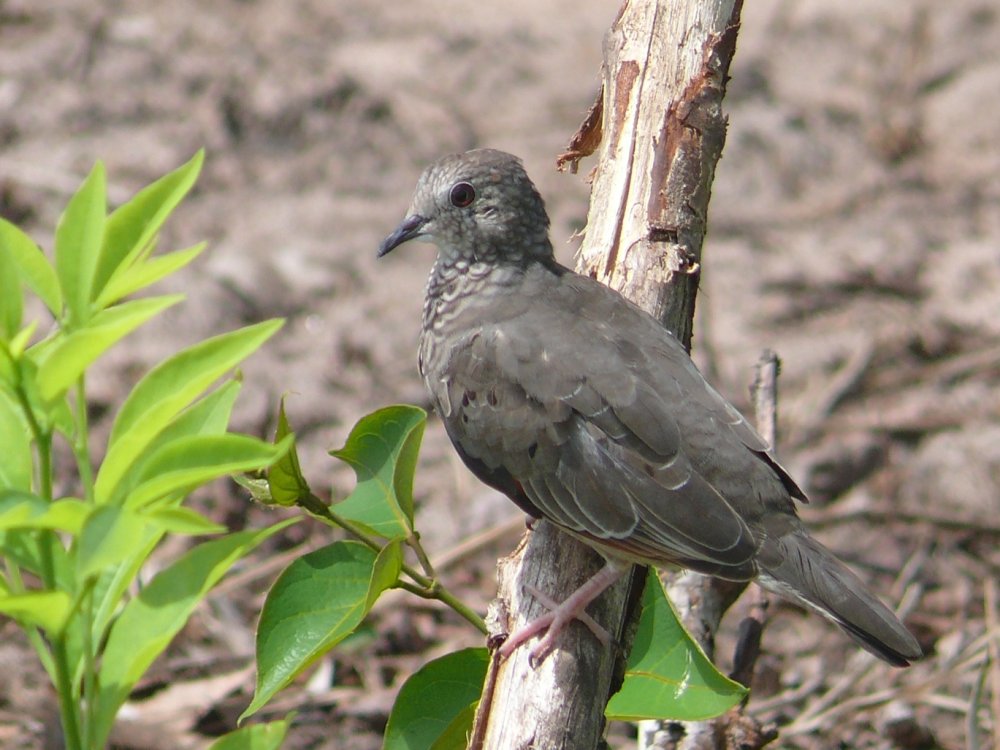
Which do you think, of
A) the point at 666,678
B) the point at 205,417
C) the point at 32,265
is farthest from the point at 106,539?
the point at 666,678

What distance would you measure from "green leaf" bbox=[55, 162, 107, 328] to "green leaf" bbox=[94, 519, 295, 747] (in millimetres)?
476

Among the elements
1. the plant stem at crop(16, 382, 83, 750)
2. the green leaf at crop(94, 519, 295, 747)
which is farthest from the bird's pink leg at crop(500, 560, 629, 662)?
the plant stem at crop(16, 382, 83, 750)

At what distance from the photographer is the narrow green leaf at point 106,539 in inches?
79.1

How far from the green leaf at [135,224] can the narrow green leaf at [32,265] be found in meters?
0.08

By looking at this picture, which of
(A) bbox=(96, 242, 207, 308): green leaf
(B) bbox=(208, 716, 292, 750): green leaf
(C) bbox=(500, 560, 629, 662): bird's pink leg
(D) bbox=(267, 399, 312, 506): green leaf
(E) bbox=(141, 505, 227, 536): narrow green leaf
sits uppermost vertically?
(A) bbox=(96, 242, 207, 308): green leaf

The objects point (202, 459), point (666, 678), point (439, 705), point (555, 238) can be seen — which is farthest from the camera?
point (555, 238)

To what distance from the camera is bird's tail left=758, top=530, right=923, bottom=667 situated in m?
3.45

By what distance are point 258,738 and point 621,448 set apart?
172cm

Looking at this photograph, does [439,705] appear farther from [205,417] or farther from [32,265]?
[32,265]

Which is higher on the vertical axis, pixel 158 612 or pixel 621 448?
pixel 621 448

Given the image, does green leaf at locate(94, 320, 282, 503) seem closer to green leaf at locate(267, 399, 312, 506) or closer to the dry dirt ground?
green leaf at locate(267, 399, 312, 506)

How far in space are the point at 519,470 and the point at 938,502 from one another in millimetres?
3020

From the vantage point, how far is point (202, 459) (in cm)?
215

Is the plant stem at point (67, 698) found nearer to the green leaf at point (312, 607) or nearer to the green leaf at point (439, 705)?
the green leaf at point (312, 607)
